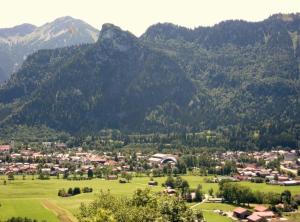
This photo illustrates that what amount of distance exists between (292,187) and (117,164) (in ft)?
207

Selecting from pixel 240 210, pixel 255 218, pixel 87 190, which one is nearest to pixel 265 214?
pixel 255 218

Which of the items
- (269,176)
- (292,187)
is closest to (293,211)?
(292,187)

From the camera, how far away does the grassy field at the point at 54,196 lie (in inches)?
4309

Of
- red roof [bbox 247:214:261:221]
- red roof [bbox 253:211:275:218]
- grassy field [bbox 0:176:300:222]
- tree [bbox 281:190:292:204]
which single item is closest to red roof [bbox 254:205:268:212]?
red roof [bbox 253:211:275:218]

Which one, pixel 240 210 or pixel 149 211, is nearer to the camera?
pixel 149 211

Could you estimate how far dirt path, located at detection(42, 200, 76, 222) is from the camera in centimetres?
10470

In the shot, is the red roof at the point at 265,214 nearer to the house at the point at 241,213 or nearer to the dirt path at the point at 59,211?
the house at the point at 241,213

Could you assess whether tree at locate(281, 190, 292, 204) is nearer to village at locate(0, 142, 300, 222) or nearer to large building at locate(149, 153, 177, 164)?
village at locate(0, 142, 300, 222)

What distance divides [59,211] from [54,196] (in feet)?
60.3

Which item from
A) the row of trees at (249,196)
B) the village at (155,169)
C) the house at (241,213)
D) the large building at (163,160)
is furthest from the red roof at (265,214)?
the large building at (163,160)

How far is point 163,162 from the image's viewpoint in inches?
7598

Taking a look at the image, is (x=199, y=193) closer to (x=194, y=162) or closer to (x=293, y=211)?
(x=293, y=211)

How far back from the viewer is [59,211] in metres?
112

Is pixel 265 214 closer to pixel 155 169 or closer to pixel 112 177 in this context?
pixel 112 177
